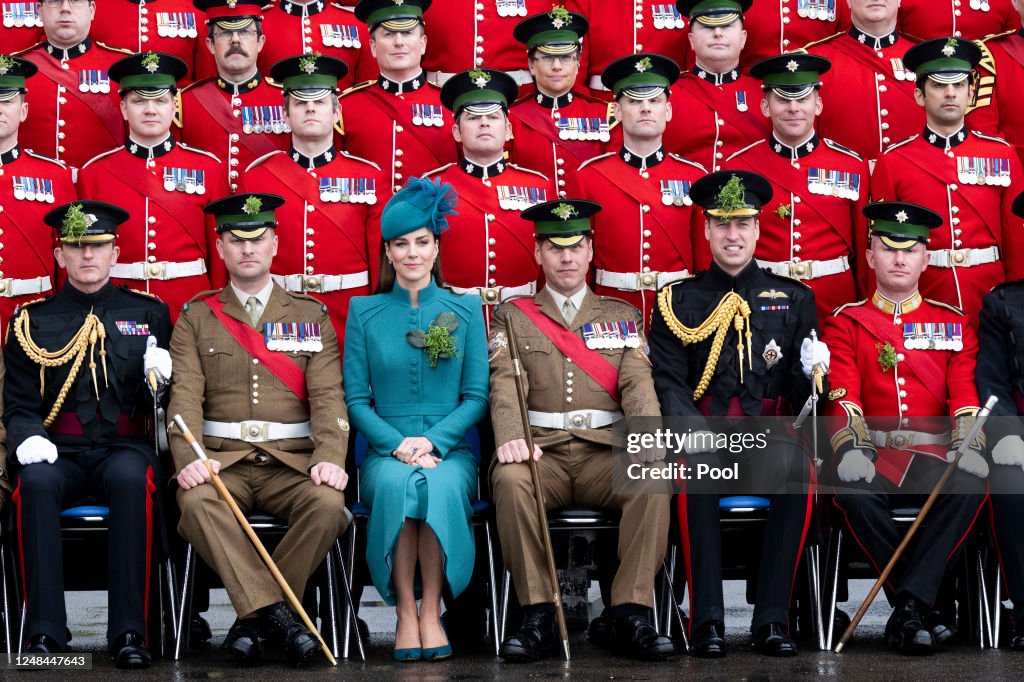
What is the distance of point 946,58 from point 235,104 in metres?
3.30

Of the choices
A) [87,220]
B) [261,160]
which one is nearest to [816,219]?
[261,160]

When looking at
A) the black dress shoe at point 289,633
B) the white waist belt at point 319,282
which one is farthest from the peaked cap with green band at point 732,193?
the black dress shoe at point 289,633

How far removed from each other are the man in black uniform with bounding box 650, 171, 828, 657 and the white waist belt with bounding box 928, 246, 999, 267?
39.4 inches

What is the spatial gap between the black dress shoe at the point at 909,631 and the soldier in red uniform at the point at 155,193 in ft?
11.0

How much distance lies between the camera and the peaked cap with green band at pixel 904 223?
7500mm

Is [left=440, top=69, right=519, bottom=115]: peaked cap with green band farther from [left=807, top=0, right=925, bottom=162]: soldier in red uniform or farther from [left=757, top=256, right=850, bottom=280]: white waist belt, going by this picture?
[left=807, top=0, right=925, bottom=162]: soldier in red uniform

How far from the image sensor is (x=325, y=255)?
813 cm

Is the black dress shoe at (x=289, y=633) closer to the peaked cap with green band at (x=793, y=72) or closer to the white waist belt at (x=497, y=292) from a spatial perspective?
the white waist belt at (x=497, y=292)

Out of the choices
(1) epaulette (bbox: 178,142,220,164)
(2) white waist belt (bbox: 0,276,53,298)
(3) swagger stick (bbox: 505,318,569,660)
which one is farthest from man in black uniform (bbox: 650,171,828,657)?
(2) white waist belt (bbox: 0,276,53,298)

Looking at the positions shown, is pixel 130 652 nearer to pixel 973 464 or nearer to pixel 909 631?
pixel 909 631

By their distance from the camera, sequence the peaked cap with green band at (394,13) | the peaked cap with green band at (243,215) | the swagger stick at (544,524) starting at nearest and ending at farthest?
the swagger stick at (544,524) → the peaked cap with green band at (243,215) → the peaked cap with green band at (394,13)

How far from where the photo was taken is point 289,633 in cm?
662

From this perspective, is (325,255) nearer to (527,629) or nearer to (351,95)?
(351,95)

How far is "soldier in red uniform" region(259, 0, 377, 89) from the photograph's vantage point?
8.98 m
